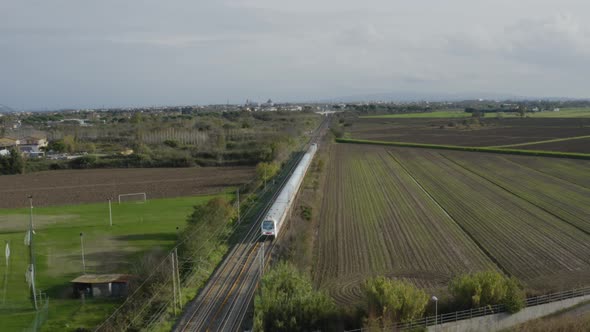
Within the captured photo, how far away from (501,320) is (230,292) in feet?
32.6

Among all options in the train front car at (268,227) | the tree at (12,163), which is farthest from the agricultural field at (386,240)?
the tree at (12,163)

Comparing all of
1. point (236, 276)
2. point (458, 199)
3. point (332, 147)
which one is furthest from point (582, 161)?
point (236, 276)

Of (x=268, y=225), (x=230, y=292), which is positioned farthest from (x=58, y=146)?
(x=230, y=292)

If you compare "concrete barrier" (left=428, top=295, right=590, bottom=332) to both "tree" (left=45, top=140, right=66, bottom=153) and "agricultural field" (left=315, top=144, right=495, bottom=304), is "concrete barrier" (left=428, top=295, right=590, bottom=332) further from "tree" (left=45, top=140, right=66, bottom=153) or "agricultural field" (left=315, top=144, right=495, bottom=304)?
"tree" (left=45, top=140, right=66, bottom=153)

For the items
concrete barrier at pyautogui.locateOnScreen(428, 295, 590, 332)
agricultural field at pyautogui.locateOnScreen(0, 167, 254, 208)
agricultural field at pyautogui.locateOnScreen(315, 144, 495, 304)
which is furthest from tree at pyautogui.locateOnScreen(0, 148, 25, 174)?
concrete barrier at pyautogui.locateOnScreen(428, 295, 590, 332)

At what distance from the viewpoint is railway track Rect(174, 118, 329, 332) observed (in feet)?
52.5

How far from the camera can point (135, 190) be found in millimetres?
44281

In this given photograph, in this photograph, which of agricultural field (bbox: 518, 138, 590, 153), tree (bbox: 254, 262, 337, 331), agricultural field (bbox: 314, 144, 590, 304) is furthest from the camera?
agricultural field (bbox: 518, 138, 590, 153)

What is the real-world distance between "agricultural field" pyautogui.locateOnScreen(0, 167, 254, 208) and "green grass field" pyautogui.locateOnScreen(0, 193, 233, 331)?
3826 mm

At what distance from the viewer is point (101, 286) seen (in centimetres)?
1916

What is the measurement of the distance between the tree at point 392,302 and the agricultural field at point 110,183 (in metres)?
29.8

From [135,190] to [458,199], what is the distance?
29.2 m

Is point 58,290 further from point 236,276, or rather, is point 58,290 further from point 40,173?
point 40,173

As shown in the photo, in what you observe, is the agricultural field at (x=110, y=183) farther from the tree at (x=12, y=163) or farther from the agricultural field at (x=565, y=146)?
the agricultural field at (x=565, y=146)
